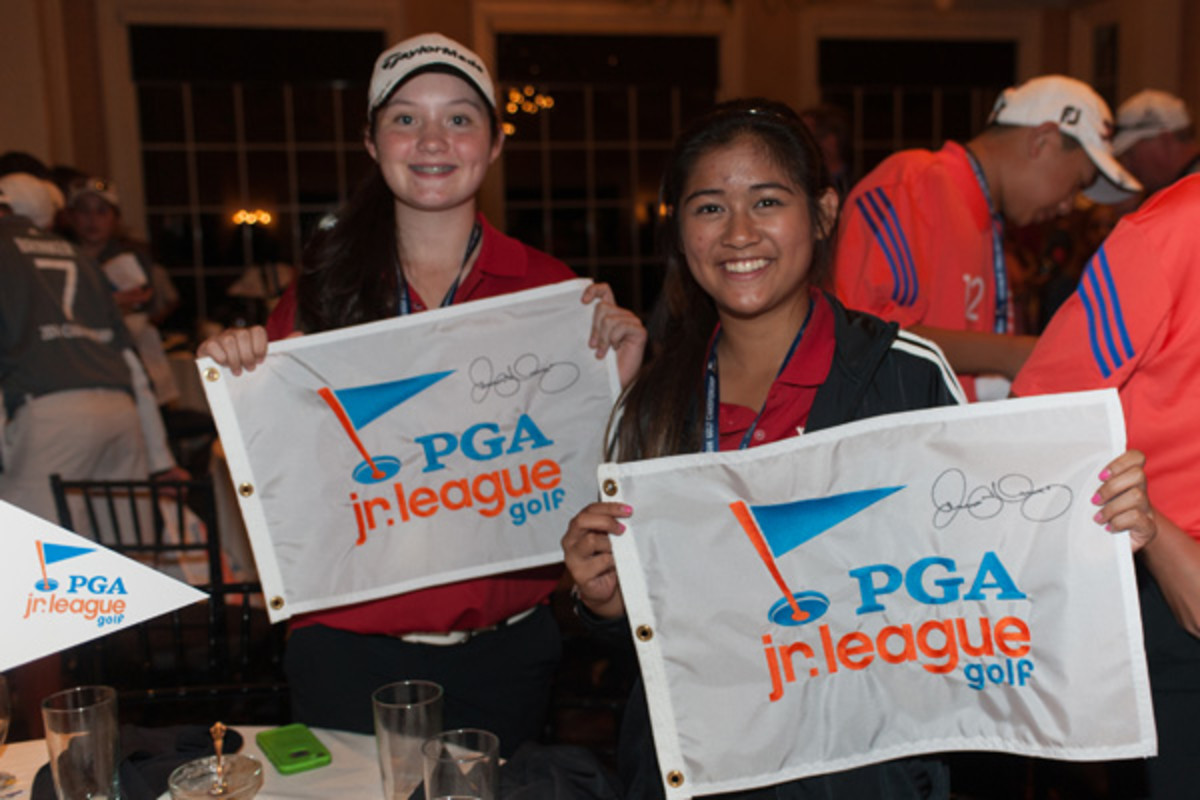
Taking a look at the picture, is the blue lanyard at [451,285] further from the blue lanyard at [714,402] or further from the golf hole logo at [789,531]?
the golf hole logo at [789,531]

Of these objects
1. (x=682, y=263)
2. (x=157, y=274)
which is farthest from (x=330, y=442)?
(x=157, y=274)

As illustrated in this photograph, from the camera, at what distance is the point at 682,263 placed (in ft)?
6.09

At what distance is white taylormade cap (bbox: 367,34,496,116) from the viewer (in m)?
1.91

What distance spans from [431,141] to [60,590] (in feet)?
3.24

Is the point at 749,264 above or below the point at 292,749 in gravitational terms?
above

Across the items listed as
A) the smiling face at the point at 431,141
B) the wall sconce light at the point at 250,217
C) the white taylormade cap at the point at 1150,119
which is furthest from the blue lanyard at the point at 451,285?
the wall sconce light at the point at 250,217

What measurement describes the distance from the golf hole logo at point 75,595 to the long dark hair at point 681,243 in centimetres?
74

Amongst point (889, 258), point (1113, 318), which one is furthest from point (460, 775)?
point (889, 258)

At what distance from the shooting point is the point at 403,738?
1320mm

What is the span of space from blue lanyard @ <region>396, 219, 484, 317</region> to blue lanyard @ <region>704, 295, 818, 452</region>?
1.84ft

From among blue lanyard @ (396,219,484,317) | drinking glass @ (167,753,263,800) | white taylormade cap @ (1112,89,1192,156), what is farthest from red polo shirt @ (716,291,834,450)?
white taylormade cap @ (1112,89,1192,156)

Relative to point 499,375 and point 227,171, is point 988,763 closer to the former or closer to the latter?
point 499,375

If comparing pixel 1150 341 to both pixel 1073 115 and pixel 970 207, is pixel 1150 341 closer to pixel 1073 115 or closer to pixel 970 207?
pixel 970 207
